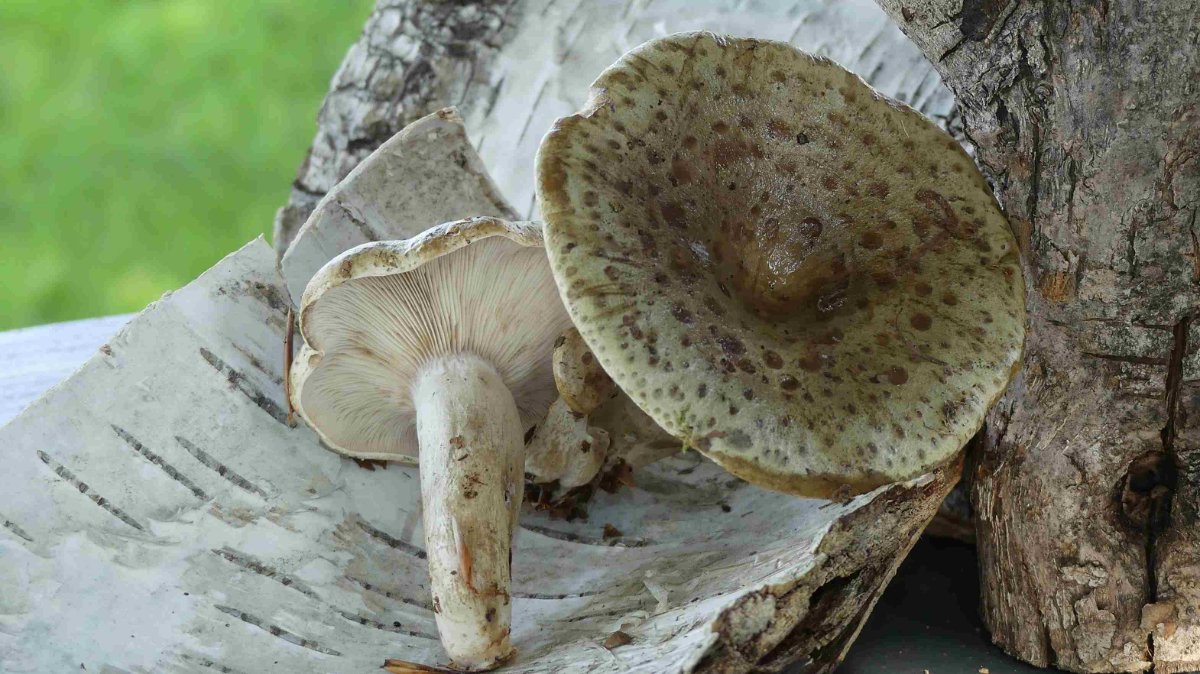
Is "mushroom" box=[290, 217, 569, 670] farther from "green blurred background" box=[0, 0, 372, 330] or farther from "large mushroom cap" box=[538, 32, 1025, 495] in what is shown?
"green blurred background" box=[0, 0, 372, 330]

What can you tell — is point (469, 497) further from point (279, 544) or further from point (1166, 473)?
point (1166, 473)

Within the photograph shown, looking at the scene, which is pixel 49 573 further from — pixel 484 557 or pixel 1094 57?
pixel 1094 57

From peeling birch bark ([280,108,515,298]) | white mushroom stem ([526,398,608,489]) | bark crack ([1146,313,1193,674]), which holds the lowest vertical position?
bark crack ([1146,313,1193,674])

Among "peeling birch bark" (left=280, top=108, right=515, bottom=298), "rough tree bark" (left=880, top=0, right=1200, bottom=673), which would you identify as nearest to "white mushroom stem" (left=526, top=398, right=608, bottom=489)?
"peeling birch bark" (left=280, top=108, right=515, bottom=298)

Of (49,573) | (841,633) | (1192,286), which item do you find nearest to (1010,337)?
(1192,286)

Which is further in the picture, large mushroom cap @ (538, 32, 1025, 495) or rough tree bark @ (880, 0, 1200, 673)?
rough tree bark @ (880, 0, 1200, 673)

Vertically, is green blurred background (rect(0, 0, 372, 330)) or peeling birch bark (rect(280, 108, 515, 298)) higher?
green blurred background (rect(0, 0, 372, 330))
